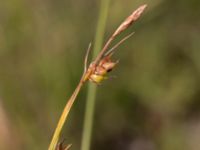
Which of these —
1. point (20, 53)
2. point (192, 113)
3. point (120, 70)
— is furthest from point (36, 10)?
point (192, 113)

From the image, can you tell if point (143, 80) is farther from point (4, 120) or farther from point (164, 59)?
point (4, 120)

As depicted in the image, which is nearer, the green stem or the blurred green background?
the green stem

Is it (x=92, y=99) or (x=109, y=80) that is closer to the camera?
(x=92, y=99)

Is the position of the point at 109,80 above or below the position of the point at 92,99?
below

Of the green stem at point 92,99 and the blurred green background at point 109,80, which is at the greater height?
the green stem at point 92,99

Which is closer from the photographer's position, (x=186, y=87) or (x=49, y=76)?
(x=49, y=76)

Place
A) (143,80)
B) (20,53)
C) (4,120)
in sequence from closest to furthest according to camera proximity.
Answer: (4,120), (20,53), (143,80)

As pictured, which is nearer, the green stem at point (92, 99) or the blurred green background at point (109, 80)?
the green stem at point (92, 99)

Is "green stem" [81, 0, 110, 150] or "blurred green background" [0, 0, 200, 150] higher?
"green stem" [81, 0, 110, 150]
